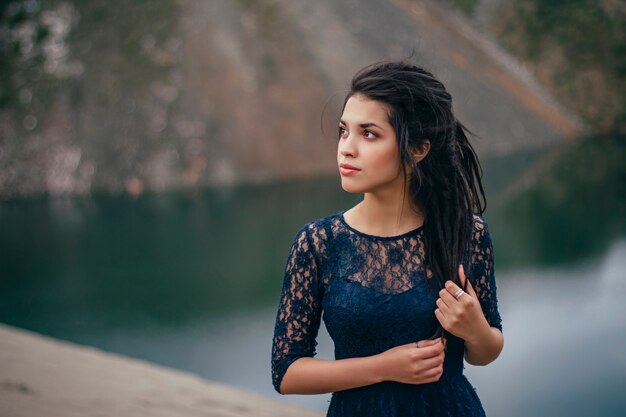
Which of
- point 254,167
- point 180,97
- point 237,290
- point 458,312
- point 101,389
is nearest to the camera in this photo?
point 458,312

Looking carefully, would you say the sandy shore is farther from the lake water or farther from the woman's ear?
the woman's ear

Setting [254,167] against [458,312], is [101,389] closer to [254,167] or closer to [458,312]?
[458,312]

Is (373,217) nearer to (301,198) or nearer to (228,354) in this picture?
(228,354)

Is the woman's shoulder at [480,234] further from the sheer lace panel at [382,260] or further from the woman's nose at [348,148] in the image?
the woman's nose at [348,148]

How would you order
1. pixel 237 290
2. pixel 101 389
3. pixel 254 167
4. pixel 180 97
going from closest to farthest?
1. pixel 101 389
2. pixel 237 290
3. pixel 254 167
4. pixel 180 97

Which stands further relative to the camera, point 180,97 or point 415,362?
point 180,97

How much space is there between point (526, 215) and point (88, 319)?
7.64 meters

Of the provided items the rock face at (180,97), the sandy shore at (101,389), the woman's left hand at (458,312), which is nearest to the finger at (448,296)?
the woman's left hand at (458,312)

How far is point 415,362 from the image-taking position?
1562 mm

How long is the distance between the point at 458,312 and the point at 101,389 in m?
3.98

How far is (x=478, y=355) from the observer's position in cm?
168

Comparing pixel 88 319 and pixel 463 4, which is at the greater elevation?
pixel 463 4

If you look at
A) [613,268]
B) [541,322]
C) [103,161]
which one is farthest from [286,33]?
[541,322]

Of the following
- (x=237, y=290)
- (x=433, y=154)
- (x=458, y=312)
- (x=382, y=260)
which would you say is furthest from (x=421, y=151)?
(x=237, y=290)
